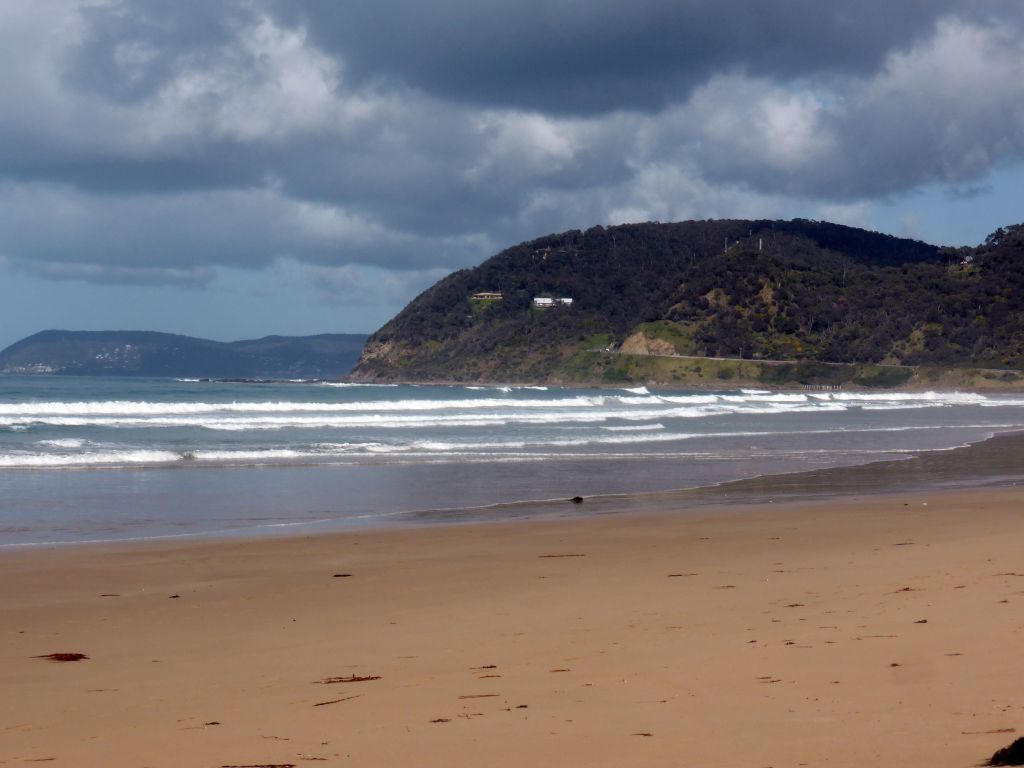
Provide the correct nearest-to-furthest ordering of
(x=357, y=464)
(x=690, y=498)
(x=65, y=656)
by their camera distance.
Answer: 1. (x=65, y=656)
2. (x=690, y=498)
3. (x=357, y=464)

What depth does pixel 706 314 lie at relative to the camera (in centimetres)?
14525

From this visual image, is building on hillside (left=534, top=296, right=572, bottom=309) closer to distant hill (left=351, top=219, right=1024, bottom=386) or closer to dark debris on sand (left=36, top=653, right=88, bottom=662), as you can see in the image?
distant hill (left=351, top=219, right=1024, bottom=386)

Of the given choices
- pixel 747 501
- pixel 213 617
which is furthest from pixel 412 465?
pixel 213 617

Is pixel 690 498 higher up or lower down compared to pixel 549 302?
lower down

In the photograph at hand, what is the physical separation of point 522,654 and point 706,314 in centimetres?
14152

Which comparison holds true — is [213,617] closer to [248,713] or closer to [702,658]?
[248,713]

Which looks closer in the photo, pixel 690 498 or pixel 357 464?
pixel 690 498

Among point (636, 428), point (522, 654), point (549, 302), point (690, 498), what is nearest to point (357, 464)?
point (690, 498)

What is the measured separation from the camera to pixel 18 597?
8961mm

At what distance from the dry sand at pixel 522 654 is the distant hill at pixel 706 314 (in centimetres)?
11273

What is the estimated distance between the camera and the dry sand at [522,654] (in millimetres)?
4715

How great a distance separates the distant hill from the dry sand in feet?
370

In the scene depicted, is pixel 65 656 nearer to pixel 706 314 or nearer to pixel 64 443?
pixel 64 443

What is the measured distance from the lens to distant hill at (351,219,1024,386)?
421ft
